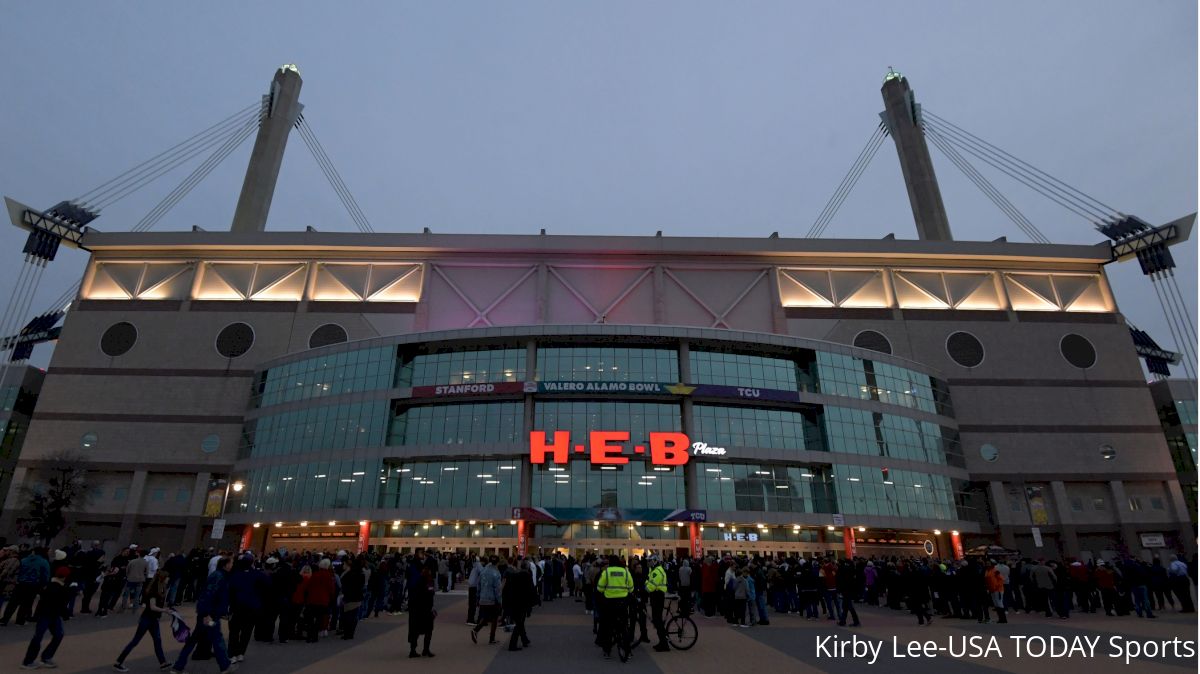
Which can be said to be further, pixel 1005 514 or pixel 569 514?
pixel 1005 514

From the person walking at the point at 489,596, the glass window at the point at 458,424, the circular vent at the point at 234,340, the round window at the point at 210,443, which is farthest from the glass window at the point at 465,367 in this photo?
the person walking at the point at 489,596

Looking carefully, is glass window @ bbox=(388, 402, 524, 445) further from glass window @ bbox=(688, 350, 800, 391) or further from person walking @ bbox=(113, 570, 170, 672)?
person walking @ bbox=(113, 570, 170, 672)

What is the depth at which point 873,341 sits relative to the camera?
59000mm

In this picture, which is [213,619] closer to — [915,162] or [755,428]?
[755,428]

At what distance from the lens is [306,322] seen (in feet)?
194

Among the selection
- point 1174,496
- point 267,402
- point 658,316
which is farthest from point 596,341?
point 1174,496

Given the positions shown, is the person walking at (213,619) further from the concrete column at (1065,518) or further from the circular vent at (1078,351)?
the circular vent at (1078,351)

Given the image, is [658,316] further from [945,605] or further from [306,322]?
[945,605]

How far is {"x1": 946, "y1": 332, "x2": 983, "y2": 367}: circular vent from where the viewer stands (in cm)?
5825

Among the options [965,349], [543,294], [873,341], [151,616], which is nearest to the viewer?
[151,616]

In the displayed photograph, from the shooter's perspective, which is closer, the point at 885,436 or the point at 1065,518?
the point at 885,436

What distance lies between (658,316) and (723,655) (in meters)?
47.1

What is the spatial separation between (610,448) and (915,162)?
53995 mm

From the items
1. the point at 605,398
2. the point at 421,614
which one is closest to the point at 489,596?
the point at 421,614
